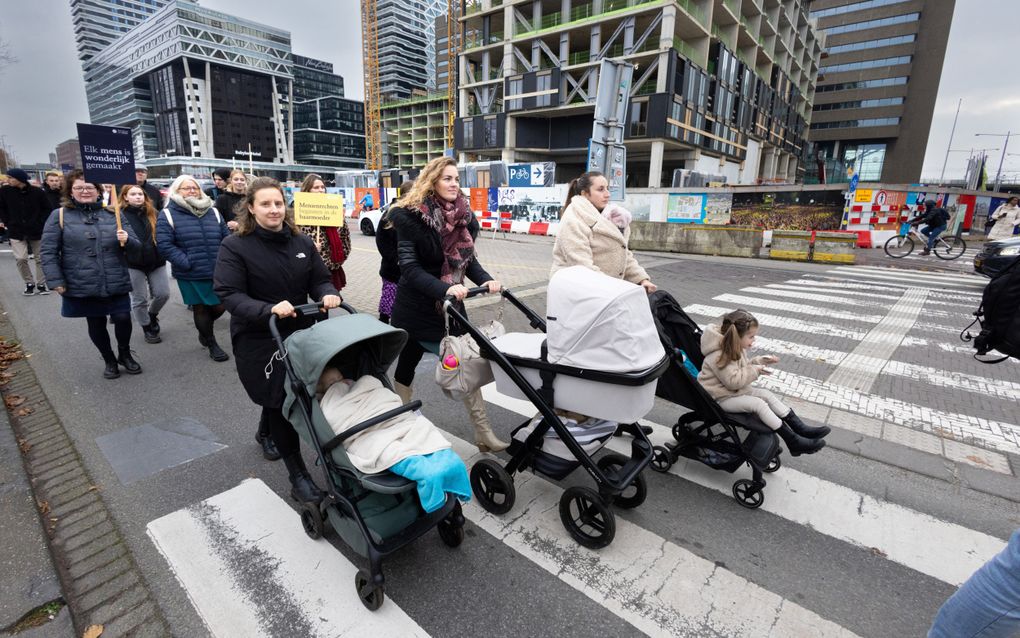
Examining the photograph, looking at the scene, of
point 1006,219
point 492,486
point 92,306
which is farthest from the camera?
point 1006,219

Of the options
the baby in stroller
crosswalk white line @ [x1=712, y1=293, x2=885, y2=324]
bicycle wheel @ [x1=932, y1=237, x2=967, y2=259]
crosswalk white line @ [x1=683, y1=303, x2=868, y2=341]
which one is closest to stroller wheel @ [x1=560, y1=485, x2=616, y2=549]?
Answer: the baby in stroller

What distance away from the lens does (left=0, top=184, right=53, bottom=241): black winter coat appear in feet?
28.0

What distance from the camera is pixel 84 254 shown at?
486 centimetres

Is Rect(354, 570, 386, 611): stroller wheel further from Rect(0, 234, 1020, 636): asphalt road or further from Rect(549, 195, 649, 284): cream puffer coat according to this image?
Rect(549, 195, 649, 284): cream puffer coat

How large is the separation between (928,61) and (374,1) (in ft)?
372

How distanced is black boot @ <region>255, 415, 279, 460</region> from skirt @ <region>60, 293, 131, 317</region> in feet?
9.18

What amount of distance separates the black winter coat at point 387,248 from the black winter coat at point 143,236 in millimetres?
3548

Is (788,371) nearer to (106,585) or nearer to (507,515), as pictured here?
(507,515)

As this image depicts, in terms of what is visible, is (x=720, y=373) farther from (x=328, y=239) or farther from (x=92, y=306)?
(x=92, y=306)

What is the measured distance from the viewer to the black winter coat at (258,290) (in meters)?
2.85

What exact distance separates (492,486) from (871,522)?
7.68 ft

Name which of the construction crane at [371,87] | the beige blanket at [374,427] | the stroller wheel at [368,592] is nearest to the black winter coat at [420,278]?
the beige blanket at [374,427]

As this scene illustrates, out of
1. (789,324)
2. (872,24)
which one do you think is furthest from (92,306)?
(872,24)

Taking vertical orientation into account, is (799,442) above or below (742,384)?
below
